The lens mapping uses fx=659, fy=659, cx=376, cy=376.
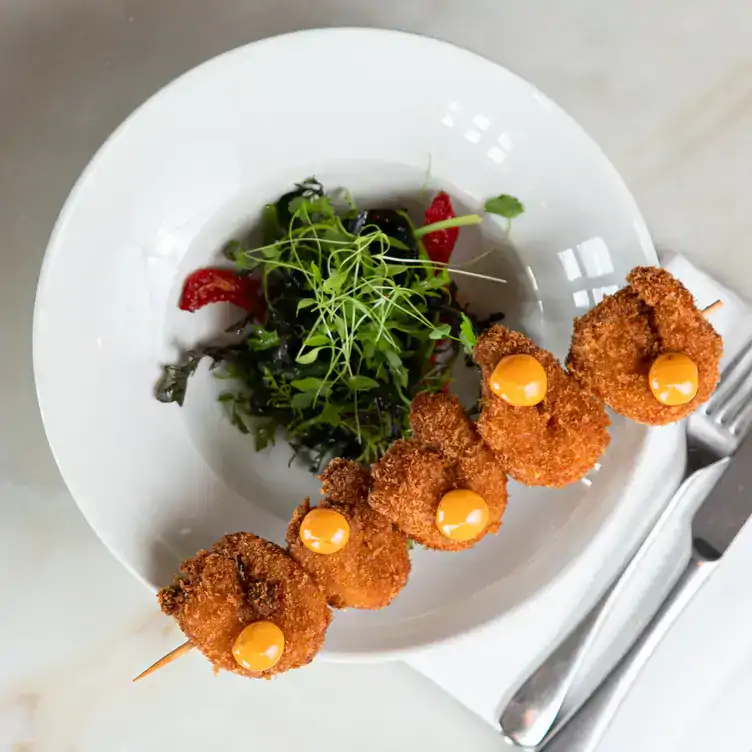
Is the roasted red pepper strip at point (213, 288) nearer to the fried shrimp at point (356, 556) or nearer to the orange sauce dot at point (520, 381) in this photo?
the fried shrimp at point (356, 556)

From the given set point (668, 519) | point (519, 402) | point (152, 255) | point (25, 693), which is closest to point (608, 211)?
point (519, 402)

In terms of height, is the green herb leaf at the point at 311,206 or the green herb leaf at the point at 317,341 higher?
the green herb leaf at the point at 311,206

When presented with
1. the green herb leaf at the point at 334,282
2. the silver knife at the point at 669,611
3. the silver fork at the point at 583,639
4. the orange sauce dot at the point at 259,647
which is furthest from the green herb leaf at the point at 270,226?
the silver knife at the point at 669,611

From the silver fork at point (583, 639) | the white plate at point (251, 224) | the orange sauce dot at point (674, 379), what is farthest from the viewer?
the silver fork at point (583, 639)

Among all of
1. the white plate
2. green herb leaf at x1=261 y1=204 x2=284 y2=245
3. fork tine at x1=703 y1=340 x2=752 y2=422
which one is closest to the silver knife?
fork tine at x1=703 y1=340 x2=752 y2=422

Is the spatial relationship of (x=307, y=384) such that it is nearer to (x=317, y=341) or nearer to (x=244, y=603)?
(x=317, y=341)

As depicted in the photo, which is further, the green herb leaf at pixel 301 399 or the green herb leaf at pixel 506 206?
the green herb leaf at pixel 301 399
